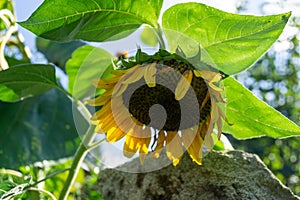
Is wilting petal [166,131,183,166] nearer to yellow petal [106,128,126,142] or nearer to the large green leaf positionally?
yellow petal [106,128,126,142]

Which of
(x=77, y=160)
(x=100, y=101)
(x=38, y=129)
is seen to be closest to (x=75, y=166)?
(x=77, y=160)

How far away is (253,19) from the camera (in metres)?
0.63

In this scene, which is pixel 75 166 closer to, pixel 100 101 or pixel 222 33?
pixel 100 101

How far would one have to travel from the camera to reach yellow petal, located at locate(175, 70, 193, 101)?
637 mm

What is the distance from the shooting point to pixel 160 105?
0.67 metres

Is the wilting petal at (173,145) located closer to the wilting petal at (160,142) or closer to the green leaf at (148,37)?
the wilting petal at (160,142)

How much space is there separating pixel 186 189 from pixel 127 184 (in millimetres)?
102

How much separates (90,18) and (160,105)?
13 cm

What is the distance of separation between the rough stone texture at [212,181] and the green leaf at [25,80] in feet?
0.62

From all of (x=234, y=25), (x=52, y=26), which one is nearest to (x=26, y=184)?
(x=52, y=26)

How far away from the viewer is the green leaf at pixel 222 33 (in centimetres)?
63

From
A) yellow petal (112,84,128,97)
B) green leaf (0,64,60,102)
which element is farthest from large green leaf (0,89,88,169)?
yellow petal (112,84,128,97)

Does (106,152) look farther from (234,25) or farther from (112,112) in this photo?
(234,25)

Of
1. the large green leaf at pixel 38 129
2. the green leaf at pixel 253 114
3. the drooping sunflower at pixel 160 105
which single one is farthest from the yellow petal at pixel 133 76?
the large green leaf at pixel 38 129
